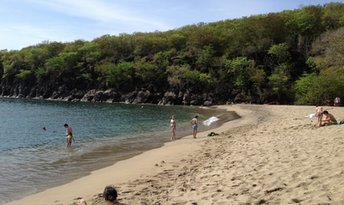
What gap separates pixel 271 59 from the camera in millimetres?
101000

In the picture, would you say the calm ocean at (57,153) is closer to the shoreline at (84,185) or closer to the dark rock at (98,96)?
the shoreline at (84,185)

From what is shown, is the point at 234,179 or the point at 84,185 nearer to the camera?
the point at 234,179

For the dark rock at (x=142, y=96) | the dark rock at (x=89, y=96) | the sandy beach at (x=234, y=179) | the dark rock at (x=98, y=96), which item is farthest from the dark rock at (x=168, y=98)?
the sandy beach at (x=234, y=179)

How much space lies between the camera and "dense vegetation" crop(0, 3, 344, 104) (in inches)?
3501

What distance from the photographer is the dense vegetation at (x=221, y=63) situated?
88938 millimetres

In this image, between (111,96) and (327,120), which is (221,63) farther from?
(327,120)

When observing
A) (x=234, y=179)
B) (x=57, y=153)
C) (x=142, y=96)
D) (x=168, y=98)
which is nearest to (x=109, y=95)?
(x=142, y=96)

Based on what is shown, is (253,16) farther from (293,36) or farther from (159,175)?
(159,175)

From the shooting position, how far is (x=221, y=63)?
342 feet

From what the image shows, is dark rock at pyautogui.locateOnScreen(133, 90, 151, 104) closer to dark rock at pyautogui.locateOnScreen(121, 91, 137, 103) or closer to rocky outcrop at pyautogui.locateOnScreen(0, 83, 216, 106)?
rocky outcrop at pyautogui.locateOnScreen(0, 83, 216, 106)

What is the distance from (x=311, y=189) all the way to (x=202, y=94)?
90182 mm

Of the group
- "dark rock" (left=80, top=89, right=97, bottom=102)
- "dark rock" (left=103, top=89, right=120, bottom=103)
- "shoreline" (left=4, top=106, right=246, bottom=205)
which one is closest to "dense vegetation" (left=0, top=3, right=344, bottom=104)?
"dark rock" (left=103, top=89, right=120, bottom=103)

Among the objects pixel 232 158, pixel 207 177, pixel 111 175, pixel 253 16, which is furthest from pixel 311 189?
pixel 253 16

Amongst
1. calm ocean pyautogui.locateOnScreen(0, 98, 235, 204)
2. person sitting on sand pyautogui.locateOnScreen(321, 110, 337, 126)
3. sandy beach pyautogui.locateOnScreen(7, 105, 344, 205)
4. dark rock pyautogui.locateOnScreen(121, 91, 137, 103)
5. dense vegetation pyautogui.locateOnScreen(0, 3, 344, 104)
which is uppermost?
dense vegetation pyautogui.locateOnScreen(0, 3, 344, 104)
